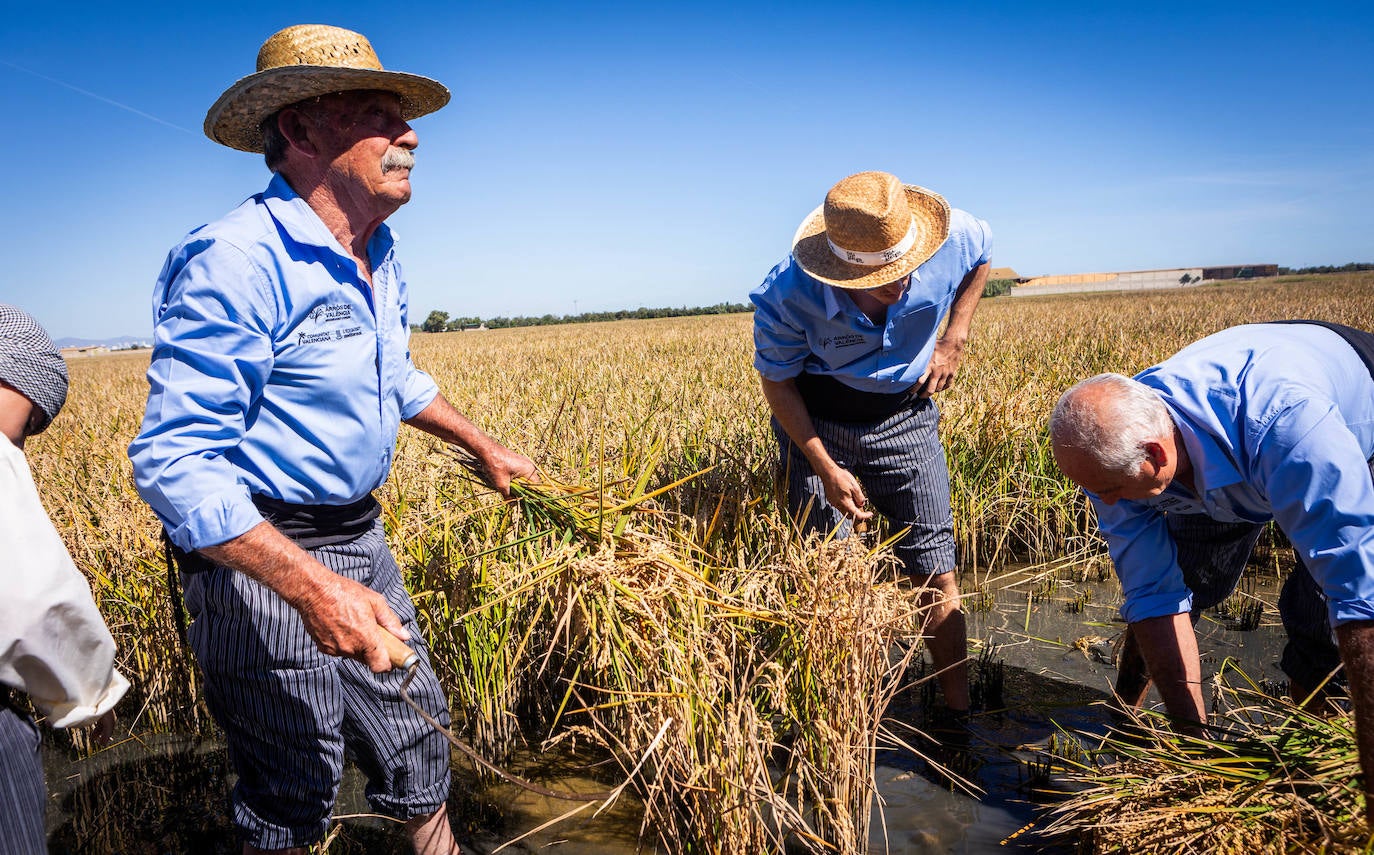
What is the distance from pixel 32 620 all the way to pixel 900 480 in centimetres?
242

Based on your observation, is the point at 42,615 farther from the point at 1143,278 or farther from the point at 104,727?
the point at 1143,278

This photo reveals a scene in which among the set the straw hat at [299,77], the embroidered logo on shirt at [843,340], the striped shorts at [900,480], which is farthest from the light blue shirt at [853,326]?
the straw hat at [299,77]

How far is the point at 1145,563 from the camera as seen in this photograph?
223cm

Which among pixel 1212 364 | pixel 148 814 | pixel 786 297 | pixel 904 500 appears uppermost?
pixel 786 297

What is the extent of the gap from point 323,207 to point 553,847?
194 cm

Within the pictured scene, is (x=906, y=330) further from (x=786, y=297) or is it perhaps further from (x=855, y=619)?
(x=855, y=619)

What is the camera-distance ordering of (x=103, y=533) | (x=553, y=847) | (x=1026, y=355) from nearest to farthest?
(x=553, y=847) → (x=103, y=533) → (x=1026, y=355)

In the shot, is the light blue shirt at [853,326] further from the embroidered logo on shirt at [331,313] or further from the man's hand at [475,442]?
the embroidered logo on shirt at [331,313]

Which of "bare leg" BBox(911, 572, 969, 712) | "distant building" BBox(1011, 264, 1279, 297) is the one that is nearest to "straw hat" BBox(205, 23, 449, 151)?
"bare leg" BBox(911, 572, 969, 712)

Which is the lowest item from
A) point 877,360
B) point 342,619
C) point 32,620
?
point 342,619

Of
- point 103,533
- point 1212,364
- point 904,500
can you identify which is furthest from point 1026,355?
point 103,533

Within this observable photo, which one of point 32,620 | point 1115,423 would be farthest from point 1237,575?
point 32,620

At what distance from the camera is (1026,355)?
8586 millimetres

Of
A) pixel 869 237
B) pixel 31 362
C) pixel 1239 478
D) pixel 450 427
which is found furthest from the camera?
pixel 869 237
